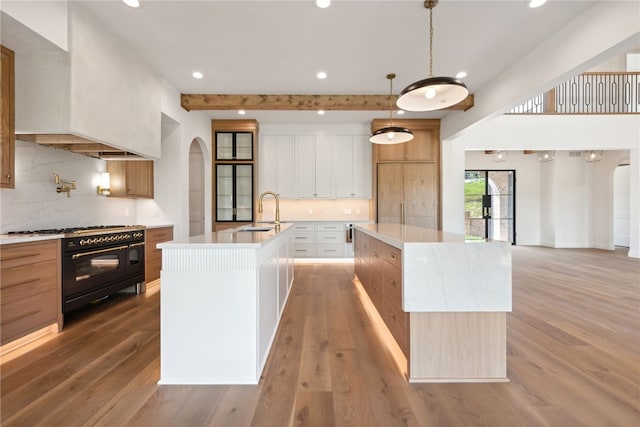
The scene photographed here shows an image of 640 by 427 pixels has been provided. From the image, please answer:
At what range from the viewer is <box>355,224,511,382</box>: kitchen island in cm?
→ 177

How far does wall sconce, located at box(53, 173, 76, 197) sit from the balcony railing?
28.9 feet

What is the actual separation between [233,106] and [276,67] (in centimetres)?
131

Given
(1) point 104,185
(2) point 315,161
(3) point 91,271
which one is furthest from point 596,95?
(3) point 91,271

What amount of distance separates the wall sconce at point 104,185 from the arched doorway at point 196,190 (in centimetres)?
212

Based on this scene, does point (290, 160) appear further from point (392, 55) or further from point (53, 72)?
point (53, 72)

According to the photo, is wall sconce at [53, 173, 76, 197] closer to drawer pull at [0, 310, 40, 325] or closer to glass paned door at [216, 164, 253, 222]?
drawer pull at [0, 310, 40, 325]

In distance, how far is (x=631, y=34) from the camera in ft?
7.66

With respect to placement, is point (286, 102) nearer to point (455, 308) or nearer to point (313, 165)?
point (313, 165)

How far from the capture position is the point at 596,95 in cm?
716

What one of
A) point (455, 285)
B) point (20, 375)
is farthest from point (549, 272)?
point (20, 375)

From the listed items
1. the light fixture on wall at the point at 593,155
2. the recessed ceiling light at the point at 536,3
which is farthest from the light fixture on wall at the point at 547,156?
the recessed ceiling light at the point at 536,3

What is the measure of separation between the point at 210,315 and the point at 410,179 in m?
5.20

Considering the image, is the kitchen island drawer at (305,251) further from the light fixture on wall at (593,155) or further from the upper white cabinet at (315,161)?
the light fixture on wall at (593,155)

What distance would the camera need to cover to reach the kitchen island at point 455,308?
177 cm
